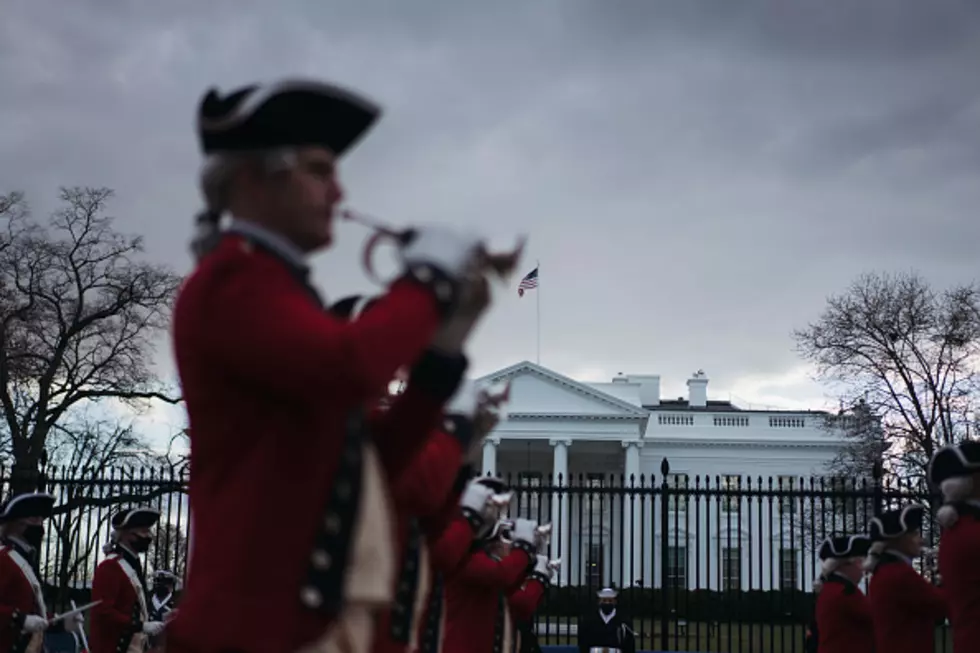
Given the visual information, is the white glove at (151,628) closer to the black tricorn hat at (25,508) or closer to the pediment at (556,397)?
the black tricorn hat at (25,508)

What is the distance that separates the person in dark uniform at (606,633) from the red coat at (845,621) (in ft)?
27.8

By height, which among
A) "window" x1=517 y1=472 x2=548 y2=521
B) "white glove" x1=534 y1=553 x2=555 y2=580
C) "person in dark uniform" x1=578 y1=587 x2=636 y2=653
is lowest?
"person in dark uniform" x1=578 y1=587 x2=636 y2=653

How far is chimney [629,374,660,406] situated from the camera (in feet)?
232

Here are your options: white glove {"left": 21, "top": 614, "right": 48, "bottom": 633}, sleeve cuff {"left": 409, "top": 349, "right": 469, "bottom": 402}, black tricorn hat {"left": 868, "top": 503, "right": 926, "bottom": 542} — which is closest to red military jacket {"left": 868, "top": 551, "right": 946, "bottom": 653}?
black tricorn hat {"left": 868, "top": 503, "right": 926, "bottom": 542}

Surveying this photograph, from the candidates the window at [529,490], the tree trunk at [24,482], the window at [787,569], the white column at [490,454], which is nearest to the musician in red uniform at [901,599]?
the window at [529,490]

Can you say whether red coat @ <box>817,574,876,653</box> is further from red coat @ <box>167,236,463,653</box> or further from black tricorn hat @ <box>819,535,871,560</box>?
red coat @ <box>167,236,463,653</box>

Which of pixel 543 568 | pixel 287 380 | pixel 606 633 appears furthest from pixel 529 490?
pixel 287 380

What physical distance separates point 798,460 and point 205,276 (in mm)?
55742

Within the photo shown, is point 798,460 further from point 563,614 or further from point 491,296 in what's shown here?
point 491,296

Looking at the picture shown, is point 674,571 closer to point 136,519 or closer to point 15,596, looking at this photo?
point 136,519

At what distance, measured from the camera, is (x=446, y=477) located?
3916mm

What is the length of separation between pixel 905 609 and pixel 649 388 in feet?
211

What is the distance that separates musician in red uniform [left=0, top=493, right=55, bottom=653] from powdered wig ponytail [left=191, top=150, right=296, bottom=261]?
604 centimetres

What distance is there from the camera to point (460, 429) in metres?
4.11
